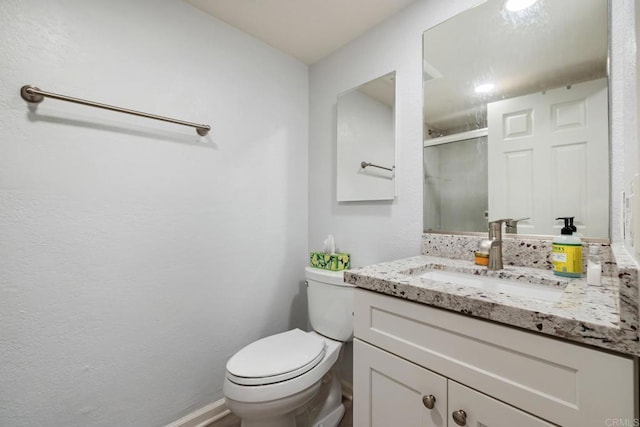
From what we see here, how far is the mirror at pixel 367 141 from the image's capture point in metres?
1.44

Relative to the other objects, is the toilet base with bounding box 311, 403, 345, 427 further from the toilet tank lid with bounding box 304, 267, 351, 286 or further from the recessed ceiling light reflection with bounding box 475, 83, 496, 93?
the recessed ceiling light reflection with bounding box 475, 83, 496, 93

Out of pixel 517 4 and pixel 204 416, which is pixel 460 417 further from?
pixel 517 4

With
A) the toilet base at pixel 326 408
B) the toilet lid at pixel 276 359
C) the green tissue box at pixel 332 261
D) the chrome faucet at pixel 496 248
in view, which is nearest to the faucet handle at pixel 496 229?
the chrome faucet at pixel 496 248

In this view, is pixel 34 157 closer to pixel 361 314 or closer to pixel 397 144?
pixel 361 314

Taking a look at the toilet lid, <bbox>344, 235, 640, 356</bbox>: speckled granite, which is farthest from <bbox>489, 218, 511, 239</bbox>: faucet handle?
the toilet lid

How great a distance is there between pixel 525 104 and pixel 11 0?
6.35ft

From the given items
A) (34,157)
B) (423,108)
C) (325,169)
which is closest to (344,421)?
(325,169)

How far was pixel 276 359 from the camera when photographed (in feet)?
3.79

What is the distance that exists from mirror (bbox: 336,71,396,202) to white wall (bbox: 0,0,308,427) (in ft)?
1.42

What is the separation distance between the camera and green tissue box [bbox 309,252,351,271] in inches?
59.9

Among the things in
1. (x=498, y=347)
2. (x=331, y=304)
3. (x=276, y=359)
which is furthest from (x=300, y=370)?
(x=498, y=347)

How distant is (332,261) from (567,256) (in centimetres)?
100

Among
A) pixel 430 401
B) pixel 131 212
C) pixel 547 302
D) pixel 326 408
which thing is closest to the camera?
pixel 547 302

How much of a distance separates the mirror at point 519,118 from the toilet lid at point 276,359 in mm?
827
